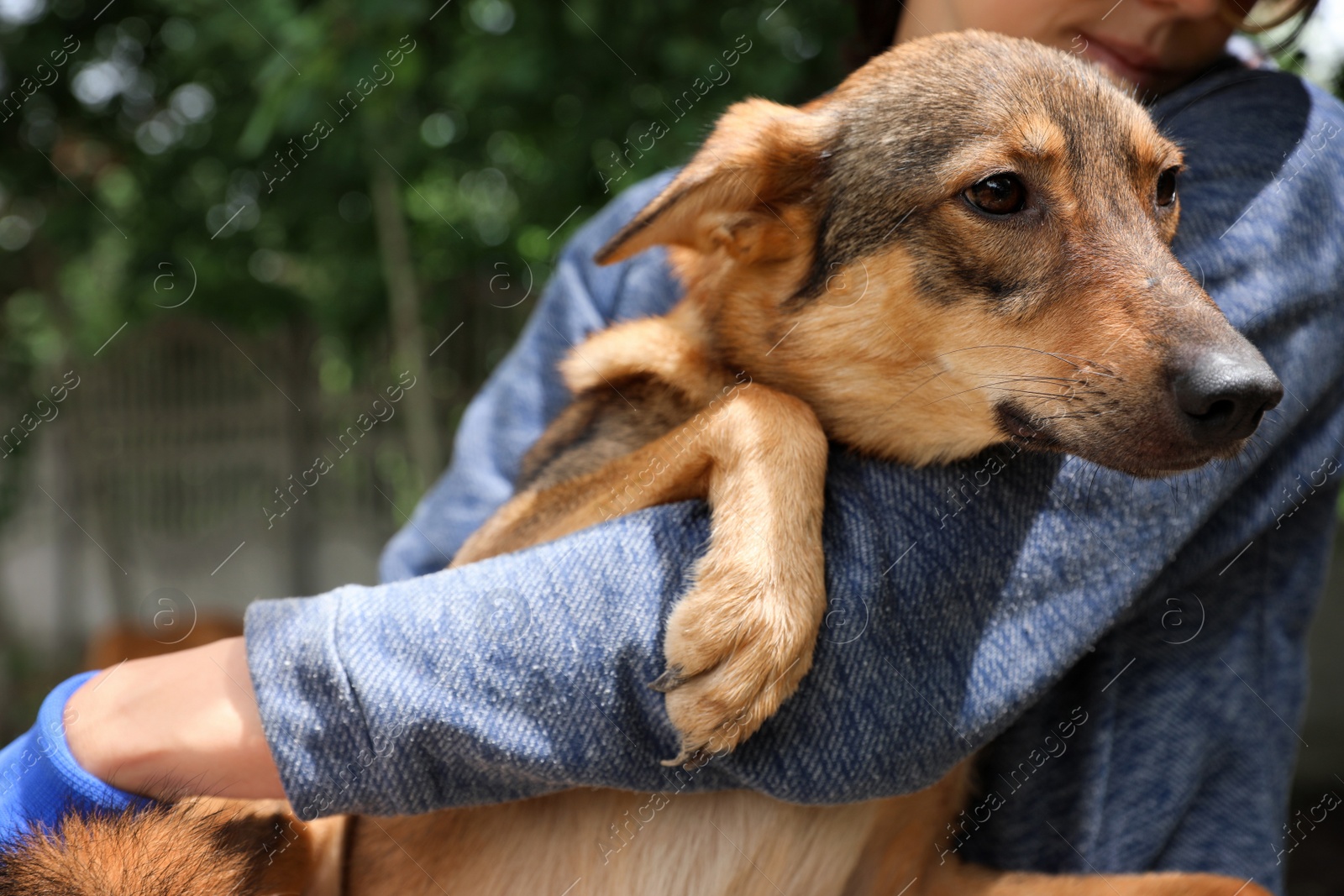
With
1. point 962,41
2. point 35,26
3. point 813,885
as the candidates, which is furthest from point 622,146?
point 35,26

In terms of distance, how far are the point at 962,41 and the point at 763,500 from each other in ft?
3.28

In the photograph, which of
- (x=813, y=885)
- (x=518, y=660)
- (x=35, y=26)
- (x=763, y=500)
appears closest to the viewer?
(x=518, y=660)

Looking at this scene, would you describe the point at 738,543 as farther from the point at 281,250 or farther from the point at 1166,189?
the point at 281,250

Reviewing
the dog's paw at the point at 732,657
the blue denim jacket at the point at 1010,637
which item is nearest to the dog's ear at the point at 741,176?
the blue denim jacket at the point at 1010,637

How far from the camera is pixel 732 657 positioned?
4.69 feet

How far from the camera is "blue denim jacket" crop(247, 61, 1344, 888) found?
4.44 ft

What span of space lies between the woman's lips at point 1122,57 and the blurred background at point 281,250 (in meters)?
0.68

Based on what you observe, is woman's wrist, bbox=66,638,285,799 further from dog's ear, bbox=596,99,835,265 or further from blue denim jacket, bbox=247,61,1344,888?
dog's ear, bbox=596,99,835,265

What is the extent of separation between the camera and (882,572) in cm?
143

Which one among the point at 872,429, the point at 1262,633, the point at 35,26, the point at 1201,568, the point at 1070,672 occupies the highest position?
the point at 35,26

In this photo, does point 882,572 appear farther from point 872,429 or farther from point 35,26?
point 35,26

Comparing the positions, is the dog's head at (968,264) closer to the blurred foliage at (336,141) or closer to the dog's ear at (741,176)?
the dog's ear at (741,176)

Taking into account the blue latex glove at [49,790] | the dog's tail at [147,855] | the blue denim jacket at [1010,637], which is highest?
the blue latex glove at [49,790]

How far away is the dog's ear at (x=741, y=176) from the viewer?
6.18ft
